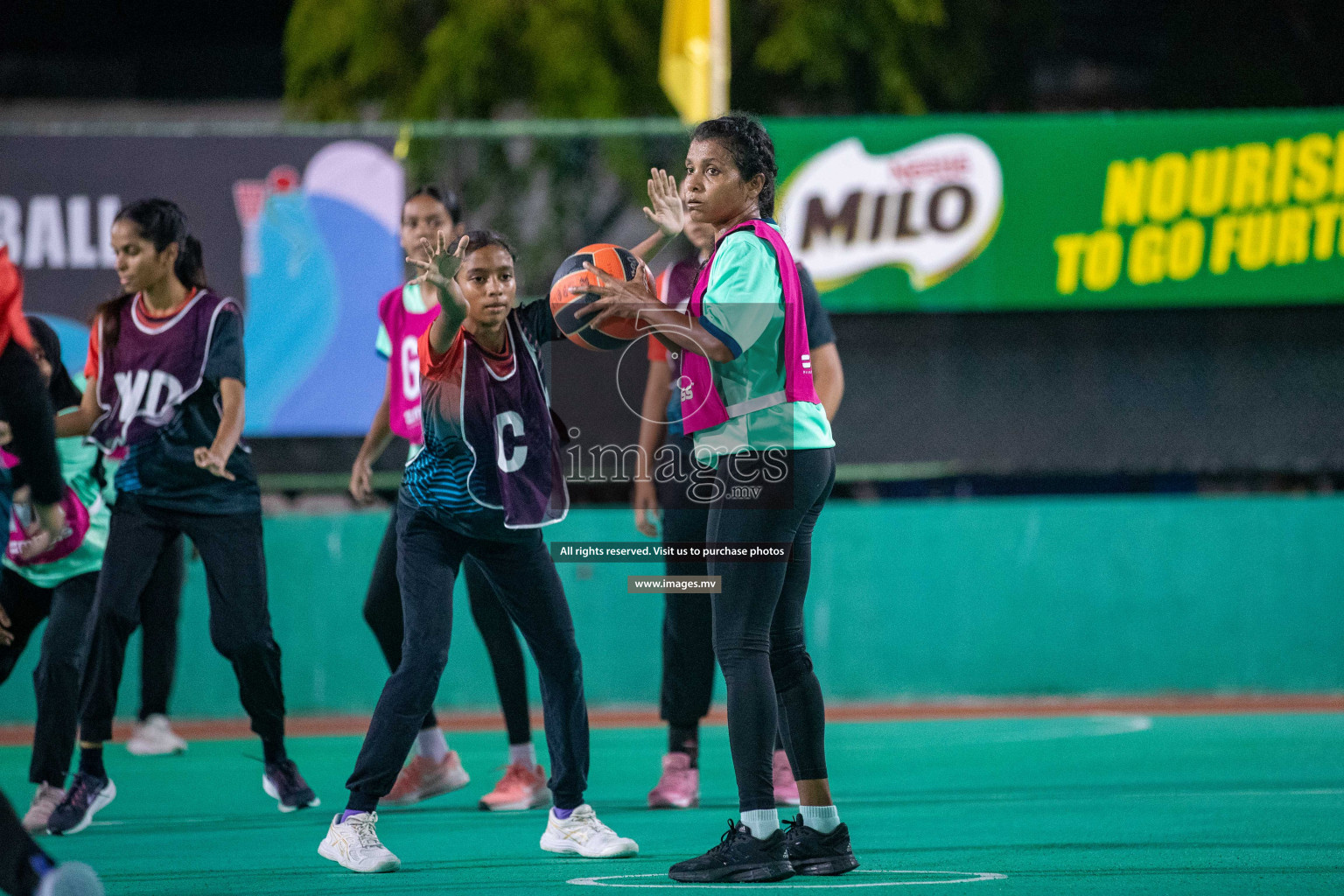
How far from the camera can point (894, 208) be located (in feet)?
32.5

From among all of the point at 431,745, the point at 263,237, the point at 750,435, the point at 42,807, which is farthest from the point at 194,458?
the point at 263,237

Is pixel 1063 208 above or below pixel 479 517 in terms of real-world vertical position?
above

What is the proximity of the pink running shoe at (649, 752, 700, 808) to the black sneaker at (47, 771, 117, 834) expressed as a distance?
221 cm

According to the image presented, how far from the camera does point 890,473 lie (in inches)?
396

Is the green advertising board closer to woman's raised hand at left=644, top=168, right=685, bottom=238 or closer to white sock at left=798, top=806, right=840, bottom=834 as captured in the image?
woman's raised hand at left=644, top=168, right=685, bottom=238

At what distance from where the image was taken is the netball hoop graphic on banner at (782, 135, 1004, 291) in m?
9.85

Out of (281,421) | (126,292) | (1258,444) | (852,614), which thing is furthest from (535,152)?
(1258,444)

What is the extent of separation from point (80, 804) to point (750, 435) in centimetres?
322

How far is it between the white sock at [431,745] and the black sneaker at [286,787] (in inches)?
21.9

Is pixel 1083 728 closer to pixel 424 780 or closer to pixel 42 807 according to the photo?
pixel 424 780

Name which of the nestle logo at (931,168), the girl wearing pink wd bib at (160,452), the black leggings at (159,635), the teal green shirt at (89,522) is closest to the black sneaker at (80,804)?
the girl wearing pink wd bib at (160,452)

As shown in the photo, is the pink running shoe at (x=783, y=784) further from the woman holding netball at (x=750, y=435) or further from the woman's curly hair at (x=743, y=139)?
the woman's curly hair at (x=743, y=139)

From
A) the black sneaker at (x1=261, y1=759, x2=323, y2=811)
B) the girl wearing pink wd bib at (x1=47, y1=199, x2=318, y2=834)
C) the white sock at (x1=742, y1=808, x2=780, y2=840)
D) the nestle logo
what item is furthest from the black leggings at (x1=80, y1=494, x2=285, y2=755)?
the nestle logo

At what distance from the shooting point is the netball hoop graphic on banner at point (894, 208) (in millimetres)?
9852
